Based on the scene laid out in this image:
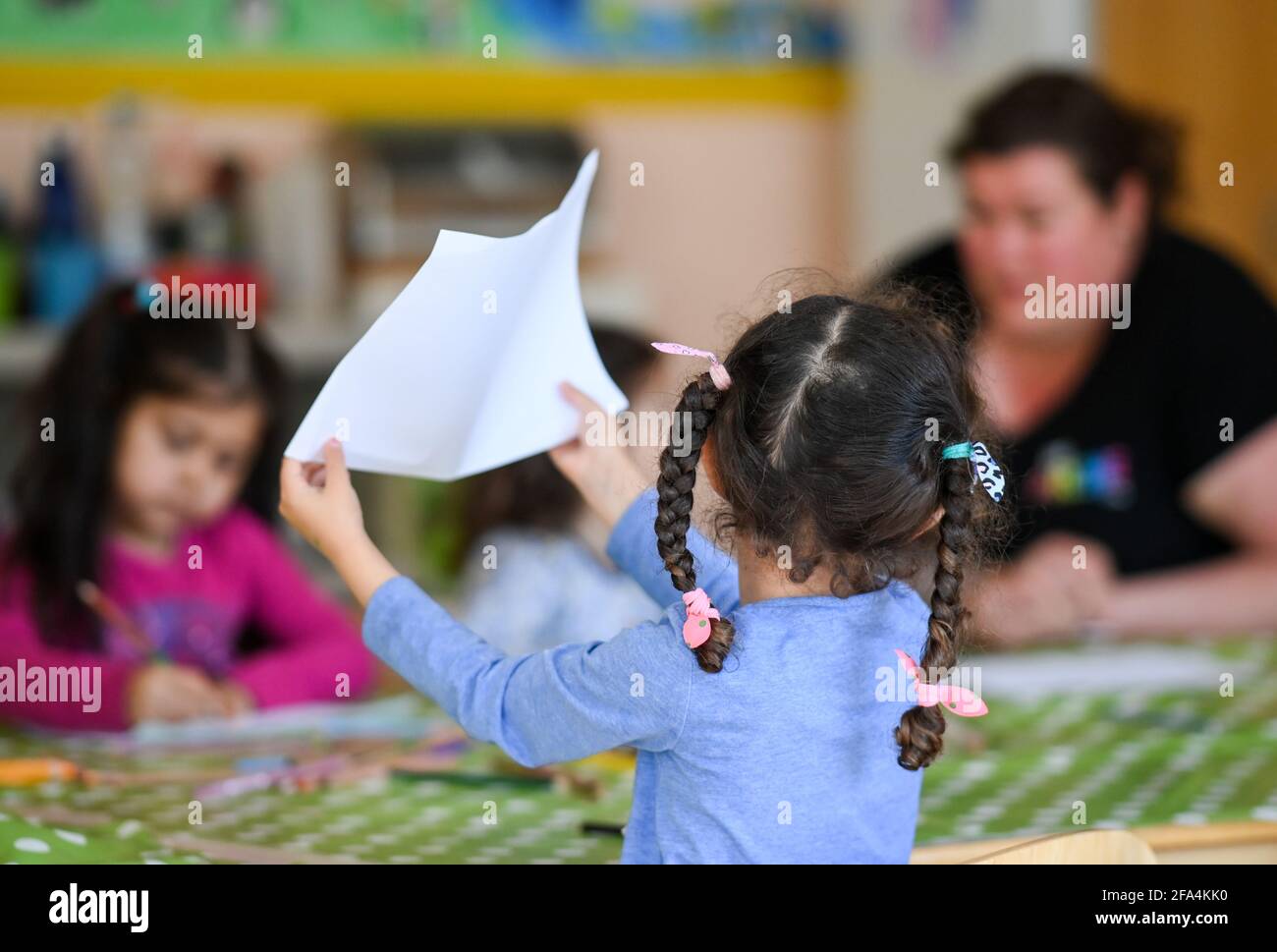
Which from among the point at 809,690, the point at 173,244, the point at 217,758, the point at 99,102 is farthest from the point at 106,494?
the point at 99,102

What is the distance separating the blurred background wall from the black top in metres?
0.80

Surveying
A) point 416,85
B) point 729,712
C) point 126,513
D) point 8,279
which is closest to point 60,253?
point 8,279

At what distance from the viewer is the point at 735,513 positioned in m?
0.79

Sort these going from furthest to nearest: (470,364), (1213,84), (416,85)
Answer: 1. (416,85)
2. (1213,84)
3. (470,364)

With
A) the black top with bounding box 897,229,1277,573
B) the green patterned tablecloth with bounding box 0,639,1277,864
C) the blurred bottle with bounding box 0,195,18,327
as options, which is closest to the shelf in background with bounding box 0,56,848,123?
→ the blurred bottle with bounding box 0,195,18,327

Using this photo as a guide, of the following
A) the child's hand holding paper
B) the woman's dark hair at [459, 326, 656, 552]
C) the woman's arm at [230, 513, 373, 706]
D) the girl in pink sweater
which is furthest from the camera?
the woman's dark hair at [459, 326, 656, 552]

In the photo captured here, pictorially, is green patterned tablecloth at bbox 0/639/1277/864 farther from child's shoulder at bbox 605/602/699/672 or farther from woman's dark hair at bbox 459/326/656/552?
woman's dark hair at bbox 459/326/656/552

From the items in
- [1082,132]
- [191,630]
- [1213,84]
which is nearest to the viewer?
[191,630]

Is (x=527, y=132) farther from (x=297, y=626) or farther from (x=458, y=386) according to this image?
(x=458, y=386)

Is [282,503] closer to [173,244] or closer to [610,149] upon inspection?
[173,244]

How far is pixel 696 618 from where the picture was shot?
0.75 meters

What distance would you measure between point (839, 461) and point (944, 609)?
0.31 ft

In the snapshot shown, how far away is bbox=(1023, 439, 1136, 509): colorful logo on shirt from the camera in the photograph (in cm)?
181
